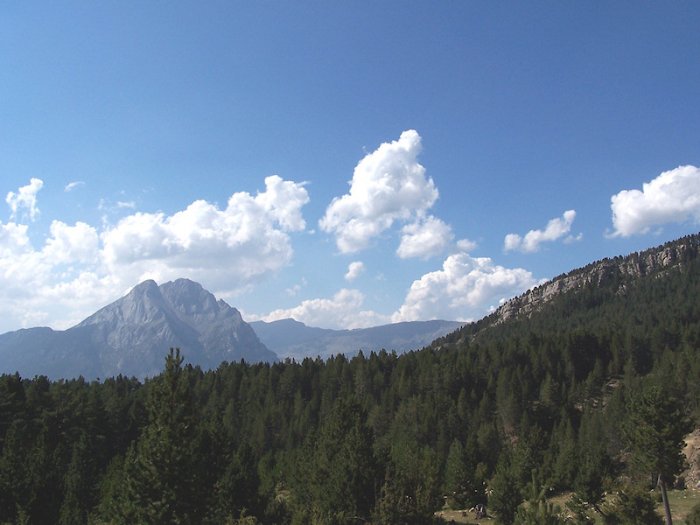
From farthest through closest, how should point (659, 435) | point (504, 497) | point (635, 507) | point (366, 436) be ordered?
1. point (504, 497)
2. point (366, 436)
3. point (659, 435)
4. point (635, 507)

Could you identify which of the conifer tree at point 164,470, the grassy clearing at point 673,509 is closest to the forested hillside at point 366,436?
the conifer tree at point 164,470

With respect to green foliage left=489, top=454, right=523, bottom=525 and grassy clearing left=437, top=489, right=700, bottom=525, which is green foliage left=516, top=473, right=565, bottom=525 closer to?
grassy clearing left=437, top=489, right=700, bottom=525

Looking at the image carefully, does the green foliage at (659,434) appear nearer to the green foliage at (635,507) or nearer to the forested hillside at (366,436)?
the forested hillside at (366,436)

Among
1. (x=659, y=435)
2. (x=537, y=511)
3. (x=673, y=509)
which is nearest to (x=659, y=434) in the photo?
(x=659, y=435)

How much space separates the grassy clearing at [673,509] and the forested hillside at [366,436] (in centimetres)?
177

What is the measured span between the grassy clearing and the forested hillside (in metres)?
1.77

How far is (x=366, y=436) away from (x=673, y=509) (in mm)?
34935

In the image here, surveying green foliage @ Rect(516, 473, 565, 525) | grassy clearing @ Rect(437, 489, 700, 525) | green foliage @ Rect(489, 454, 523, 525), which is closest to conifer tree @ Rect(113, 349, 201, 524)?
green foliage @ Rect(516, 473, 565, 525)

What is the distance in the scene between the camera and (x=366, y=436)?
140 ft

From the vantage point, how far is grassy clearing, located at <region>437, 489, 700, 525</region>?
166ft

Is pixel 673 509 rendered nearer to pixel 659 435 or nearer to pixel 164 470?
pixel 659 435

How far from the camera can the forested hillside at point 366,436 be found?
2919 centimetres

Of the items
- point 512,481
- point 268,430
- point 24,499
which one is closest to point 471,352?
point 268,430

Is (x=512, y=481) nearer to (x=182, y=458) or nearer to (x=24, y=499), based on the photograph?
(x=182, y=458)
